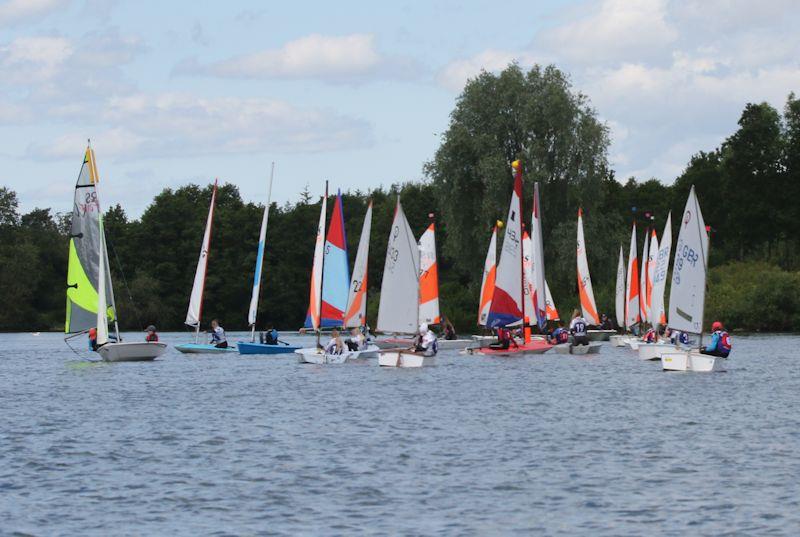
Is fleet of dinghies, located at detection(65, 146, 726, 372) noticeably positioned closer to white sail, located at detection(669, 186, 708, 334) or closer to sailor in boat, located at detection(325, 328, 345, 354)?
sailor in boat, located at detection(325, 328, 345, 354)

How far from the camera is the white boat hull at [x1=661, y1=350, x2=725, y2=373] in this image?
4728 cm

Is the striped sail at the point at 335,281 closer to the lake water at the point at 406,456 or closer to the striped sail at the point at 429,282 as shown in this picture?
the lake water at the point at 406,456

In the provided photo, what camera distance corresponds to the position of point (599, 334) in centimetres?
8162

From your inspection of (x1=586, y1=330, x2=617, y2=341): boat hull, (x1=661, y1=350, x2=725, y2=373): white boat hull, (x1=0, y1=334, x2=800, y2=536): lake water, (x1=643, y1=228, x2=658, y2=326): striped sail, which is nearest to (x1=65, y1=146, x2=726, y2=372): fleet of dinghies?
(x1=661, y1=350, x2=725, y2=373): white boat hull

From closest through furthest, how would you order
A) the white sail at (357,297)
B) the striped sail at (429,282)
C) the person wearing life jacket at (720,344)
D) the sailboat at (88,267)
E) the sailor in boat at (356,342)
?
the person wearing life jacket at (720,344), the sailboat at (88,267), the sailor in boat at (356,342), the white sail at (357,297), the striped sail at (429,282)

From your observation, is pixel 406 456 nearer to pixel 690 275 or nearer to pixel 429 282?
pixel 690 275

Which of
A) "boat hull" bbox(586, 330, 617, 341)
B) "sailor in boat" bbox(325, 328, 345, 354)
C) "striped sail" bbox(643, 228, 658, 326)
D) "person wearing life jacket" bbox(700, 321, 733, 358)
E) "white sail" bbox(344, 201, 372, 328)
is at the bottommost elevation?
"sailor in boat" bbox(325, 328, 345, 354)

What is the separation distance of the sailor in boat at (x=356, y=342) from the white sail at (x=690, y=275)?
47.1ft

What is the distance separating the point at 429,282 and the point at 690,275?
2554 cm

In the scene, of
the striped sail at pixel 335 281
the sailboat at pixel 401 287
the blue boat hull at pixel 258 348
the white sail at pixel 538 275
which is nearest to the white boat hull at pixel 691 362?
the sailboat at pixel 401 287

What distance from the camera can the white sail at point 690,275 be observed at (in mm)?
47250

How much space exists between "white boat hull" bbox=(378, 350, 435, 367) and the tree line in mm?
22546

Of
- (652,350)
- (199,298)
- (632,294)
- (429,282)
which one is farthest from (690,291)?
(632,294)

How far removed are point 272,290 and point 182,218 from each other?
14.0 meters
